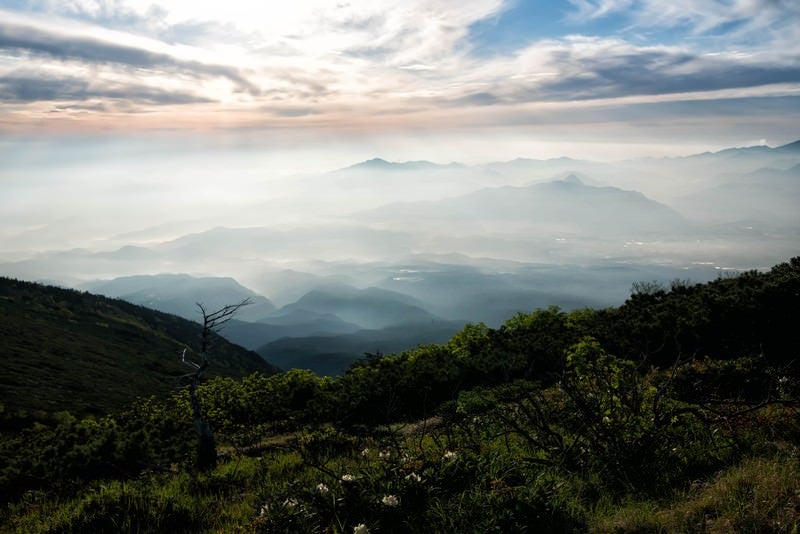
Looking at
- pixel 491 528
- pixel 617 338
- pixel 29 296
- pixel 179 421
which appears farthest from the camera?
pixel 29 296

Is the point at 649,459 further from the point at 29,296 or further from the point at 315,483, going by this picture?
the point at 29,296

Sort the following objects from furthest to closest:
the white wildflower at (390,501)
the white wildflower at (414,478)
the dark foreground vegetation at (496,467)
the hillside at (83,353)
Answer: the hillside at (83,353) < the white wildflower at (414,478) < the white wildflower at (390,501) < the dark foreground vegetation at (496,467)

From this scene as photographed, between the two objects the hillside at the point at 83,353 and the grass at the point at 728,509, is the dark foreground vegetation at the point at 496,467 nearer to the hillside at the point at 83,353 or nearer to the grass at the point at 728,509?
A: the grass at the point at 728,509

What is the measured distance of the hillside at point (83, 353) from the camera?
108 feet

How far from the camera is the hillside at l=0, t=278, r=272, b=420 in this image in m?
32.9

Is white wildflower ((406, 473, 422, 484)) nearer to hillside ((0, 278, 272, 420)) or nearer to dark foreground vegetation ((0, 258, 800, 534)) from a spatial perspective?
dark foreground vegetation ((0, 258, 800, 534))

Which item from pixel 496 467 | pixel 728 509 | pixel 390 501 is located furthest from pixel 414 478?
pixel 728 509

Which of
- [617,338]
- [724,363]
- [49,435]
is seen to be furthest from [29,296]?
[724,363]

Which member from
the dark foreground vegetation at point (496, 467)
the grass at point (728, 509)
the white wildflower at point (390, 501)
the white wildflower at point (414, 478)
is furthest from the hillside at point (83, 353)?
the grass at point (728, 509)

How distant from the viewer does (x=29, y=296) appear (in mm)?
82812

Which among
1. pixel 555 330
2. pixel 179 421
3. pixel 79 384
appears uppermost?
pixel 555 330

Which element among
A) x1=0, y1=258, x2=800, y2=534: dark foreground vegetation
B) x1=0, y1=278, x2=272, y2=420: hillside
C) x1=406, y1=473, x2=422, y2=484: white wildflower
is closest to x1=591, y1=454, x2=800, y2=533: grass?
x1=0, y1=258, x2=800, y2=534: dark foreground vegetation

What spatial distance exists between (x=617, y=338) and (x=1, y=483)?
2302cm

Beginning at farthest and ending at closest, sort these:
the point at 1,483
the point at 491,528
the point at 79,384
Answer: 1. the point at 79,384
2. the point at 1,483
3. the point at 491,528
